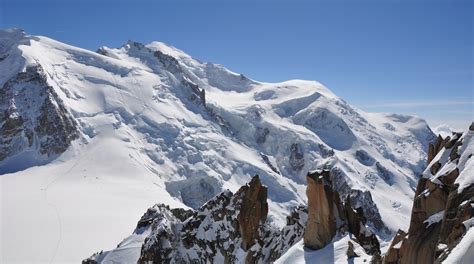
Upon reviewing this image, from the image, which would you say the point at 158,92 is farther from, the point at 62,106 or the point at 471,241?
the point at 471,241

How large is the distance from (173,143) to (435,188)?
15613 centimetres

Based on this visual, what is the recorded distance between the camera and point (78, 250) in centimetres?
7419

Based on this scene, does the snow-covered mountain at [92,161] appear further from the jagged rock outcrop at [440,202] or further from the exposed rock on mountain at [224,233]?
the jagged rock outcrop at [440,202]

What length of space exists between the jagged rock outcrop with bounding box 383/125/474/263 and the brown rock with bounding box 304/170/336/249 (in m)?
10.1

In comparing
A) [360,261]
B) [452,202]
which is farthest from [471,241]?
[360,261]

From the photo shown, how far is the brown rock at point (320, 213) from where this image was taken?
31297 mm

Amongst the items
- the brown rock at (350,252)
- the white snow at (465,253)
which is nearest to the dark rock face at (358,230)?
the brown rock at (350,252)

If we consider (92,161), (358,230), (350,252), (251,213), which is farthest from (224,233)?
(92,161)

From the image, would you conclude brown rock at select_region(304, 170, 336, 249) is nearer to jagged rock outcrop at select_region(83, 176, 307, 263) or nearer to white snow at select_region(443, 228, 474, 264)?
jagged rock outcrop at select_region(83, 176, 307, 263)

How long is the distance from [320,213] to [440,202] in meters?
13.0

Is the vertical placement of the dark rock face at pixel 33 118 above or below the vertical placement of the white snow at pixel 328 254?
above

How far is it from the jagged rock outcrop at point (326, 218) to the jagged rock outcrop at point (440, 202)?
10172 mm

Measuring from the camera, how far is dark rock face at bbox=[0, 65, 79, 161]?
14594 centimetres

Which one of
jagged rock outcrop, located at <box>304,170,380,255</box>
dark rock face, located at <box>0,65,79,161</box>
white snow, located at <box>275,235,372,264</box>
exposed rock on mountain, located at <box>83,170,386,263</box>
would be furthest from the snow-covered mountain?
jagged rock outcrop, located at <box>304,170,380,255</box>
